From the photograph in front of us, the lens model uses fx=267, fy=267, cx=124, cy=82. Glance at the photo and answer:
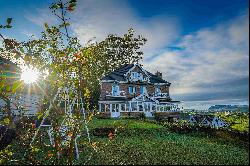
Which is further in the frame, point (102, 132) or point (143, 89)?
point (143, 89)

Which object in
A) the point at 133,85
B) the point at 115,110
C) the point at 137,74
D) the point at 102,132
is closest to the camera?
the point at 102,132

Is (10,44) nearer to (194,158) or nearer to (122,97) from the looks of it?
(194,158)

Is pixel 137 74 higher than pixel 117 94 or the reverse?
higher

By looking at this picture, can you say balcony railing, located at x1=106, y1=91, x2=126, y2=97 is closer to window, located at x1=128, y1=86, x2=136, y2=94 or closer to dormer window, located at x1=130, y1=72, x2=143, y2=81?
window, located at x1=128, y1=86, x2=136, y2=94

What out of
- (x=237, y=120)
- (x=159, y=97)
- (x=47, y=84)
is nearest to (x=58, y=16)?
(x=47, y=84)

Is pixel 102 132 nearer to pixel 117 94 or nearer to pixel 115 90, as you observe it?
pixel 117 94

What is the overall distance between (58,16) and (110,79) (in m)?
44.4

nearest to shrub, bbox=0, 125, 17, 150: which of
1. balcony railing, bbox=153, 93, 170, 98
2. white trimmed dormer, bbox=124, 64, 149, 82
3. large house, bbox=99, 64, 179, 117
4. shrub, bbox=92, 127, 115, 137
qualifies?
shrub, bbox=92, 127, 115, 137

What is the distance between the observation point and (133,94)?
171 feet

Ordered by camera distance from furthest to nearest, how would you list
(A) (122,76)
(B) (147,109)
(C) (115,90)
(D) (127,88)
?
(B) (147,109), (D) (127,88), (A) (122,76), (C) (115,90)

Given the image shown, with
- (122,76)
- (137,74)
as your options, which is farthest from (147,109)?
(122,76)

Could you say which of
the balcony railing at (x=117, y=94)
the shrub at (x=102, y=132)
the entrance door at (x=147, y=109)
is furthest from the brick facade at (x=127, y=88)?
the shrub at (x=102, y=132)

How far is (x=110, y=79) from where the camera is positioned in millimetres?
50312

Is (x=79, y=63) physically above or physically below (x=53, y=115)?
above
